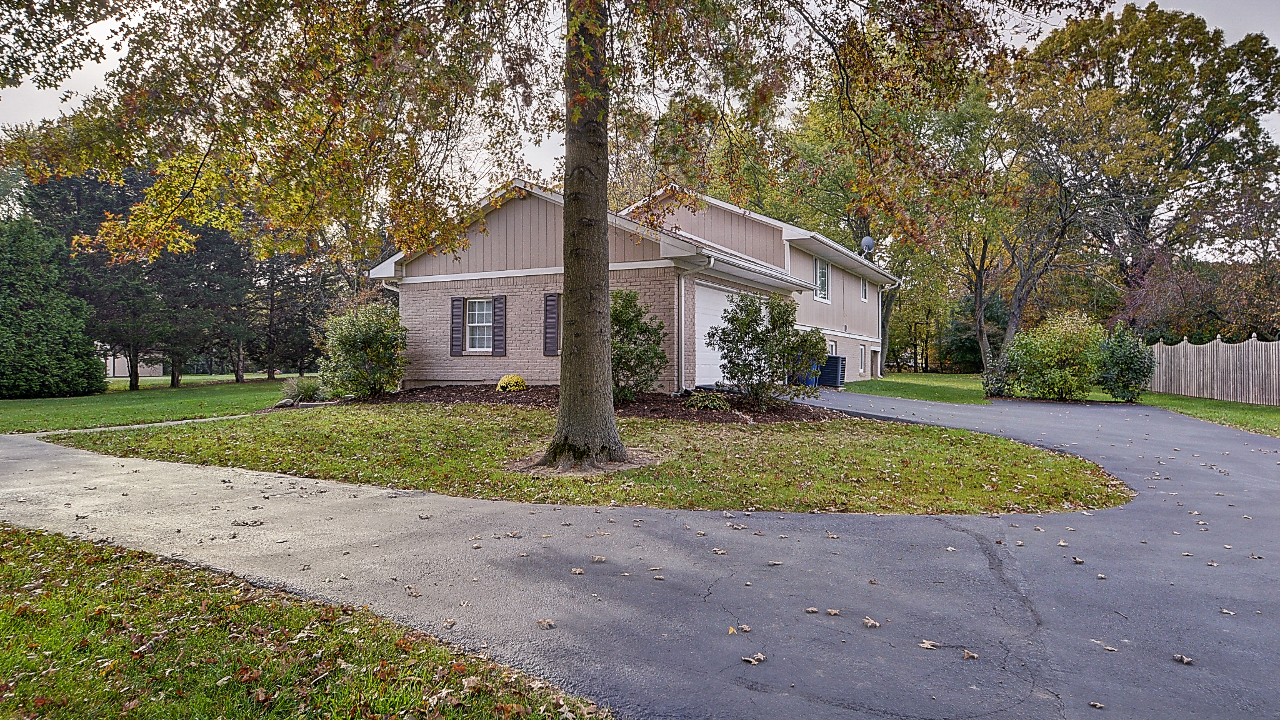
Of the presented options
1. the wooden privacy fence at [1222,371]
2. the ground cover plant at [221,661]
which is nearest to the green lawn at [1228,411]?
the wooden privacy fence at [1222,371]

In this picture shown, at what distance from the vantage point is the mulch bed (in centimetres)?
1195

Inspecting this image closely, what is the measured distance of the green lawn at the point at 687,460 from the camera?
21.1 feet

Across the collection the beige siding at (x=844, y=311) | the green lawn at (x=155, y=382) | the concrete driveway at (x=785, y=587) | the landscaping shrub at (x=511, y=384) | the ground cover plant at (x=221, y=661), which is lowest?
the concrete driveway at (x=785, y=587)

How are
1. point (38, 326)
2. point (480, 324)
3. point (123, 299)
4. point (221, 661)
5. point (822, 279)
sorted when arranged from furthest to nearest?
point (123, 299), point (822, 279), point (38, 326), point (480, 324), point (221, 661)

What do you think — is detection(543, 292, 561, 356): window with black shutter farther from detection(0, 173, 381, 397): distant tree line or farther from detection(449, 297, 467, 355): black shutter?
detection(0, 173, 381, 397): distant tree line

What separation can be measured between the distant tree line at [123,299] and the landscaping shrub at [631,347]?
9.81 metres

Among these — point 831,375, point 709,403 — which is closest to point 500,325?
point 709,403

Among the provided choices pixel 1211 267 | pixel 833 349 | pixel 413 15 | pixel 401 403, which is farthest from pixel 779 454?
pixel 1211 267

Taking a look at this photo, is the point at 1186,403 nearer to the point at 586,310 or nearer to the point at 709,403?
the point at 709,403

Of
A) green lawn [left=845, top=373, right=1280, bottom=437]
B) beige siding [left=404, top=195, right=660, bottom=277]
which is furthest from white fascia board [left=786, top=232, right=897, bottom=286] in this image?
beige siding [left=404, top=195, right=660, bottom=277]

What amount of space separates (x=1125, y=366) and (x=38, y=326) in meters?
32.0

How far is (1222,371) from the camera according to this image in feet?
58.2

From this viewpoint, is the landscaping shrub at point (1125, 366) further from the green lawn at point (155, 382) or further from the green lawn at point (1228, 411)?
the green lawn at point (155, 382)

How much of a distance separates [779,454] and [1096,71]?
29.3m
